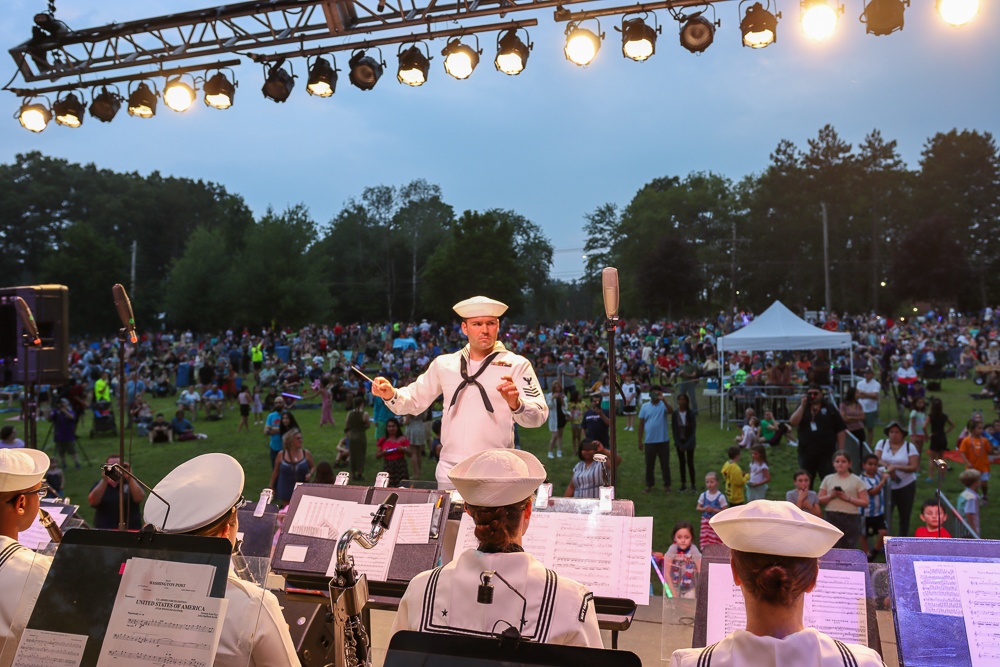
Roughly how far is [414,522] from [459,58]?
5189 mm

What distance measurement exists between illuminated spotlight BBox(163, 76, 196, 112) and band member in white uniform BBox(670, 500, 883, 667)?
845 cm

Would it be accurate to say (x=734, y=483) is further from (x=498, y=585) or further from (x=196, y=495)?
(x=196, y=495)

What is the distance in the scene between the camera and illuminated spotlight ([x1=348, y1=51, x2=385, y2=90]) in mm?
8438

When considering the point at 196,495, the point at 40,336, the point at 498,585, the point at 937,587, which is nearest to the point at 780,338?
the point at 40,336

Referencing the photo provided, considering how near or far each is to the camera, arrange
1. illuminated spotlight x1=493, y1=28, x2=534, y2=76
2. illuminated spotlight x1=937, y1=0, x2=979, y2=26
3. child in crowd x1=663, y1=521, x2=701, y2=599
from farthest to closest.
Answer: illuminated spotlight x1=493, y1=28, x2=534, y2=76 → illuminated spotlight x1=937, y1=0, x2=979, y2=26 → child in crowd x1=663, y1=521, x2=701, y2=599

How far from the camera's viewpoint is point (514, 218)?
7044 centimetres

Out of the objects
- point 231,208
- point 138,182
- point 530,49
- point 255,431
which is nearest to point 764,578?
point 530,49

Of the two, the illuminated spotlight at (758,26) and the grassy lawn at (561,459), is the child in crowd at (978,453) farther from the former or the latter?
the illuminated spotlight at (758,26)

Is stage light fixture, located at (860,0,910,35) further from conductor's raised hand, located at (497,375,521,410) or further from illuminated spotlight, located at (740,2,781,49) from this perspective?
conductor's raised hand, located at (497,375,521,410)

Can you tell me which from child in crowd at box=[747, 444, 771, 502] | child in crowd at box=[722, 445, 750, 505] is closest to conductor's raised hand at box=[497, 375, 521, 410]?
child in crowd at box=[722, 445, 750, 505]

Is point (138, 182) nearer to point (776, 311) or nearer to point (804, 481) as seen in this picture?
point (776, 311)

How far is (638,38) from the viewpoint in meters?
7.66

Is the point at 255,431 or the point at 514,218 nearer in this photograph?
the point at 255,431

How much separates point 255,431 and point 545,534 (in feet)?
60.2
